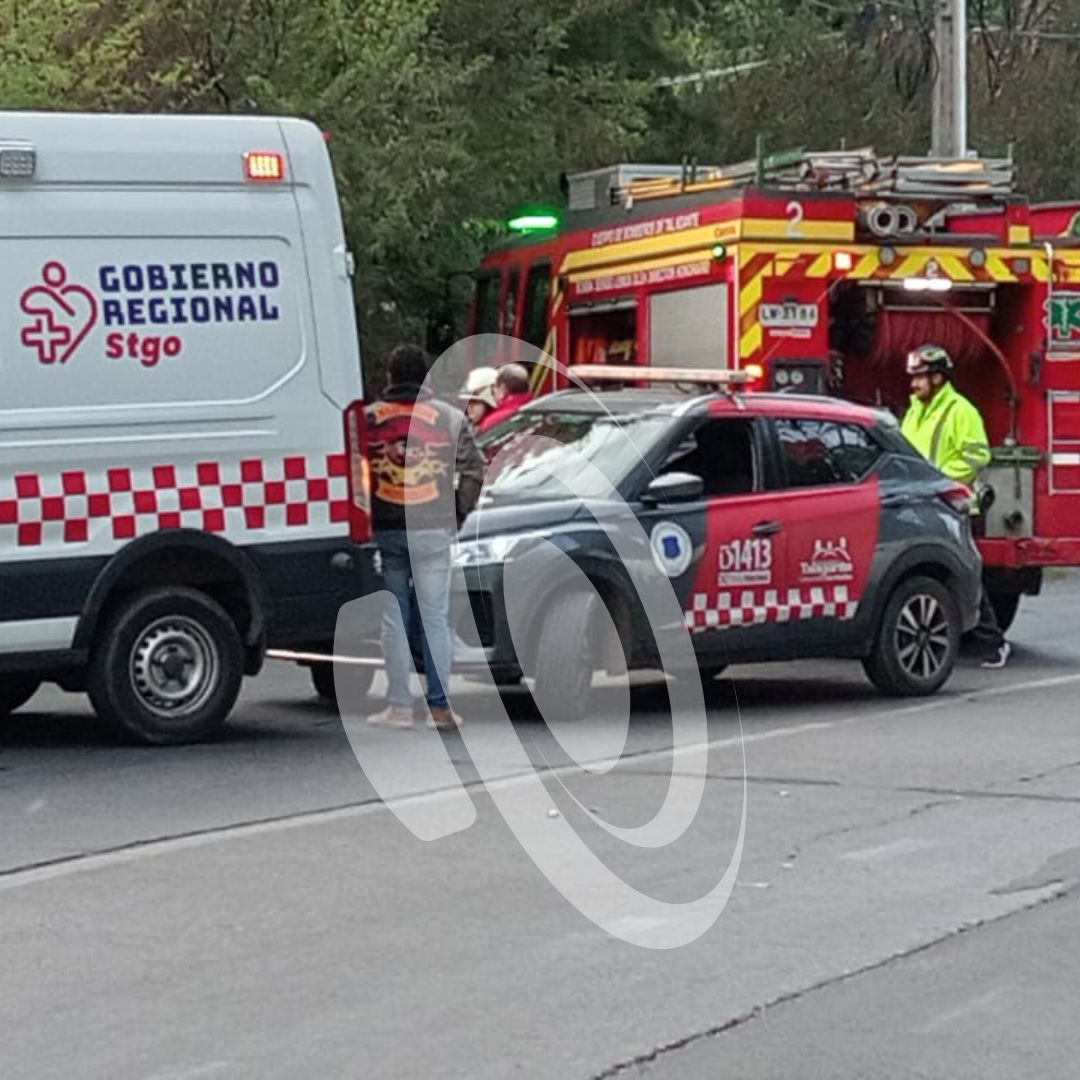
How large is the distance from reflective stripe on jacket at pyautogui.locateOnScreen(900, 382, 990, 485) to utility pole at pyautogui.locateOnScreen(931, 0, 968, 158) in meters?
8.73

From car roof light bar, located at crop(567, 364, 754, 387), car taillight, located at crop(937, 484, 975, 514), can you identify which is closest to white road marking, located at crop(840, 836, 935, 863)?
car taillight, located at crop(937, 484, 975, 514)

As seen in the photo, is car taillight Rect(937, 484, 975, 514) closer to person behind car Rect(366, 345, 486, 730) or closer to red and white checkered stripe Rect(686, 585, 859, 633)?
red and white checkered stripe Rect(686, 585, 859, 633)

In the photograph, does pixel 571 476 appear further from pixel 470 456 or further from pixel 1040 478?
pixel 1040 478

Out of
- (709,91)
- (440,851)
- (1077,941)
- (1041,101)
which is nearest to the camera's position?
(1077,941)

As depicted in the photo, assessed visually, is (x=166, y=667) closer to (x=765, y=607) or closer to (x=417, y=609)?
(x=417, y=609)

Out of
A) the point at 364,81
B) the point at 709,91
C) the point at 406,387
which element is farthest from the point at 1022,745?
the point at 709,91

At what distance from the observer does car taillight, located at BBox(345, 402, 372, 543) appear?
436 inches

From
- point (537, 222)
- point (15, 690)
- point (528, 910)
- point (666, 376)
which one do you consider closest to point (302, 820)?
point (528, 910)

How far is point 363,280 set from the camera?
61.6ft

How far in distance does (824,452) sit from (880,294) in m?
2.96

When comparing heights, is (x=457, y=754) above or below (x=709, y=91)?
below

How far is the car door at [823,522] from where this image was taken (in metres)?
12.6

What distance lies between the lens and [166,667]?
35.6 feet

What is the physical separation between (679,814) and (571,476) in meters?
3.30
